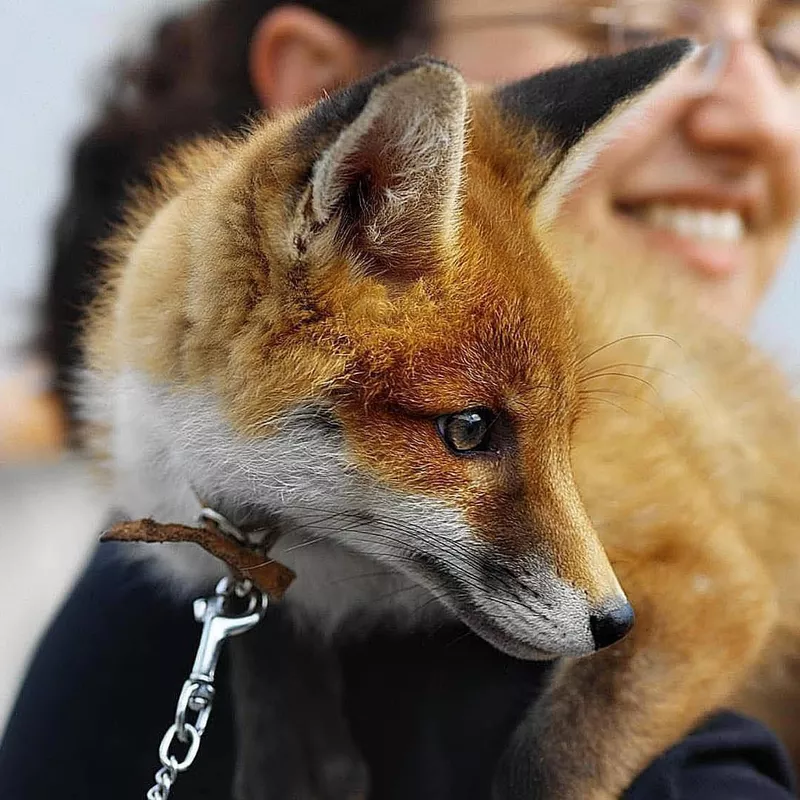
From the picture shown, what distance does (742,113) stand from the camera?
5.27ft

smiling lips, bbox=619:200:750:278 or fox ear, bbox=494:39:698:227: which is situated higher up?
fox ear, bbox=494:39:698:227

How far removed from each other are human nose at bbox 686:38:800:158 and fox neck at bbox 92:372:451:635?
1.07 metres

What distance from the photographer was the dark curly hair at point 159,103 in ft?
5.35

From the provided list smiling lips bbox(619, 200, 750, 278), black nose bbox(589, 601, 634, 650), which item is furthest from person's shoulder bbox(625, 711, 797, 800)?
smiling lips bbox(619, 200, 750, 278)

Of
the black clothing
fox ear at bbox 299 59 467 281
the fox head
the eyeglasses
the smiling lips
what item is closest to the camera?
fox ear at bbox 299 59 467 281

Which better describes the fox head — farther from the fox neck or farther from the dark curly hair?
the dark curly hair

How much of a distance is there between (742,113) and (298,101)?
911mm

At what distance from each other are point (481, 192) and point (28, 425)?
2.10 m

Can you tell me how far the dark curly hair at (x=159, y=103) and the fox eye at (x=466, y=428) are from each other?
964 mm

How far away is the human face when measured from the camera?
5.16 feet

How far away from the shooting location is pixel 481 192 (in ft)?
3.05

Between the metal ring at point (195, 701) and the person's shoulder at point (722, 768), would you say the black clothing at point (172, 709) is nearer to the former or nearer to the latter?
the person's shoulder at point (722, 768)

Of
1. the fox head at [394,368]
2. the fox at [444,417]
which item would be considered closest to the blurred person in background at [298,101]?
the fox at [444,417]

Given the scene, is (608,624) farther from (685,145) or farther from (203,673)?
(685,145)
